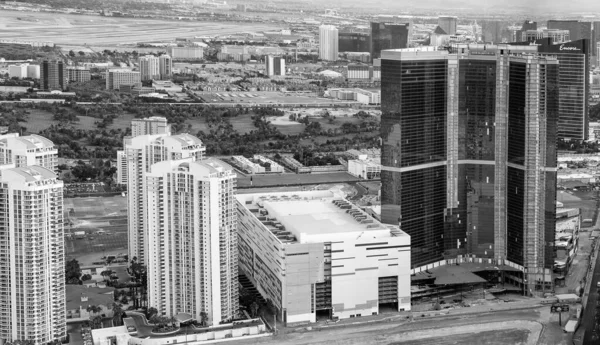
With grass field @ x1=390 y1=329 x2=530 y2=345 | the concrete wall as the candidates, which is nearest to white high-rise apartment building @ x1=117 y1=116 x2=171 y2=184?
the concrete wall

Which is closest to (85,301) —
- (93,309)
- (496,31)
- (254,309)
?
(93,309)

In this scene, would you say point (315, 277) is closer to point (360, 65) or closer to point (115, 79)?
point (115, 79)

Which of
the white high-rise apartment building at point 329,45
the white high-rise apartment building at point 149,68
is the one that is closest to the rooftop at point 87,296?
the white high-rise apartment building at point 149,68

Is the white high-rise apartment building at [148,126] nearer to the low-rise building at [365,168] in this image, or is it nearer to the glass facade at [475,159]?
the low-rise building at [365,168]

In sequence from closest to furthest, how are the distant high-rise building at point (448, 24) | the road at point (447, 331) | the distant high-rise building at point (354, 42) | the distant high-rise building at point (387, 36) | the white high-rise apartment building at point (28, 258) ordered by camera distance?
the white high-rise apartment building at point (28, 258) → the road at point (447, 331) → the distant high-rise building at point (448, 24) → the distant high-rise building at point (387, 36) → the distant high-rise building at point (354, 42)

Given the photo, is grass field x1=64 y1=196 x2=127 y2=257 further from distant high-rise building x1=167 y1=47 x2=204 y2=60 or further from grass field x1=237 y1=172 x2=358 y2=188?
distant high-rise building x1=167 y1=47 x2=204 y2=60

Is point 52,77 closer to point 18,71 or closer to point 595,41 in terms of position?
point 18,71
